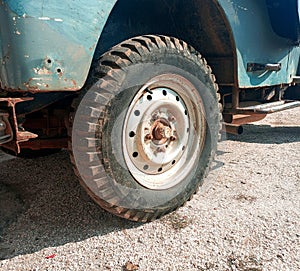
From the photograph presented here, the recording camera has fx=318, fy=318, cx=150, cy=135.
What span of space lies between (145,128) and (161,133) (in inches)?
5.6

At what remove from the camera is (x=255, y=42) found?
10.1 feet

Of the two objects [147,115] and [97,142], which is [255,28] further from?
[97,142]

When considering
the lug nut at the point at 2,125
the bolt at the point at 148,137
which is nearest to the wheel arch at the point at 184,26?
the bolt at the point at 148,137

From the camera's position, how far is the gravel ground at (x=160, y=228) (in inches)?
72.3

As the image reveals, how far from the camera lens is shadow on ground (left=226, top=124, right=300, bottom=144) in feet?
15.0

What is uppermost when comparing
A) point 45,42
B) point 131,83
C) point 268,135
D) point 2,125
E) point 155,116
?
point 45,42

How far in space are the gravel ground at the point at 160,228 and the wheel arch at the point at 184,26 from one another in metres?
1.10

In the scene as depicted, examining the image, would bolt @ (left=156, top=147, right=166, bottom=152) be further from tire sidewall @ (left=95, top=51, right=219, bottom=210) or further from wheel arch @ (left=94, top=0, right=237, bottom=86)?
wheel arch @ (left=94, top=0, right=237, bottom=86)

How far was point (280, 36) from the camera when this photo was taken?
3.45 metres

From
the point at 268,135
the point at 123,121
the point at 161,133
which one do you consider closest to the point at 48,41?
the point at 123,121

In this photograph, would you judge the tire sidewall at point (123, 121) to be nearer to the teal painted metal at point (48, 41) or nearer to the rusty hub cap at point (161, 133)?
the rusty hub cap at point (161, 133)

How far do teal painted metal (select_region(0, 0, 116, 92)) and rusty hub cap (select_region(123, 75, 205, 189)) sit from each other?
0.48 meters

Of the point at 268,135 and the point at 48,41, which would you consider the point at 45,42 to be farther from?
the point at 268,135

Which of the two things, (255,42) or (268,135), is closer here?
(255,42)
